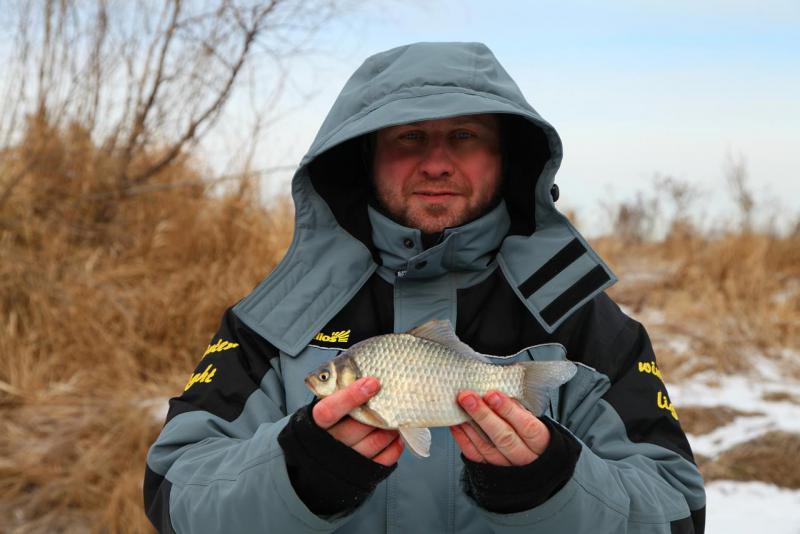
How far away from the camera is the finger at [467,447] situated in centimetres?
165

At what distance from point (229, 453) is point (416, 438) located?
49 cm

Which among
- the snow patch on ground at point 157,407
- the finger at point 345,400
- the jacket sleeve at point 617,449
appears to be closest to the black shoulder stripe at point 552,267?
the jacket sleeve at point 617,449

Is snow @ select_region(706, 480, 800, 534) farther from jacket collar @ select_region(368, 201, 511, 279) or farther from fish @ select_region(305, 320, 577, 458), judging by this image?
fish @ select_region(305, 320, 577, 458)

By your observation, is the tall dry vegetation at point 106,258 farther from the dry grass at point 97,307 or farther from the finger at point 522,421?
the finger at point 522,421

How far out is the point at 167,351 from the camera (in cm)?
478

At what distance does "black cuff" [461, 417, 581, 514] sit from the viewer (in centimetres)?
163

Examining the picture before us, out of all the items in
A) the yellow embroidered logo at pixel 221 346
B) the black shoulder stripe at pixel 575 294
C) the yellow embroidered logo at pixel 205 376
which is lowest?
the yellow embroidered logo at pixel 205 376

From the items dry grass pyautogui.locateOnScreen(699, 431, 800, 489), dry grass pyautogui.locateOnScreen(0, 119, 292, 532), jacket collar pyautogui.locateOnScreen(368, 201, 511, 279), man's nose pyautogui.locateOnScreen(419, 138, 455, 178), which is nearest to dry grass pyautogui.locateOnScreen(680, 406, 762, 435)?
dry grass pyautogui.locateOnScreen(699, 431, 800, 489)

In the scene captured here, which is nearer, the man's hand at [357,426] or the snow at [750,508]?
the man's hand at [357,426]

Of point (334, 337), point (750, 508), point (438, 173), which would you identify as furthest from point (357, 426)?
point (750, 508)

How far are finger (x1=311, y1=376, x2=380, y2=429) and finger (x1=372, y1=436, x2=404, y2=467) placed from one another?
137 millimetres

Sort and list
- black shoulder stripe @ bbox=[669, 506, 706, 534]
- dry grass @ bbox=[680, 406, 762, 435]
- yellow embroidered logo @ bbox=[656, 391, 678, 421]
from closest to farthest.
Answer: black shoulder stripe @ bbox=[669, 506, 706, 534]
yellow embroidered logo @ bbox=[656, 391, 678, 421]
dry grass @ bbox=[680, 406, 762, 435]

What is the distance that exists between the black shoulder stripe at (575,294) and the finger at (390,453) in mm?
556

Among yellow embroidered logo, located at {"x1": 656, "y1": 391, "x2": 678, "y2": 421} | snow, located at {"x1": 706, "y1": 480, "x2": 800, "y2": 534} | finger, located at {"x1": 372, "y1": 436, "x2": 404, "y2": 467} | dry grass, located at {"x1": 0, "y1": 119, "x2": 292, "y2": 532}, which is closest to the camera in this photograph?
finger, located at {"x1": 372, "y1": 436, "x2": 404, "y2": 467}
